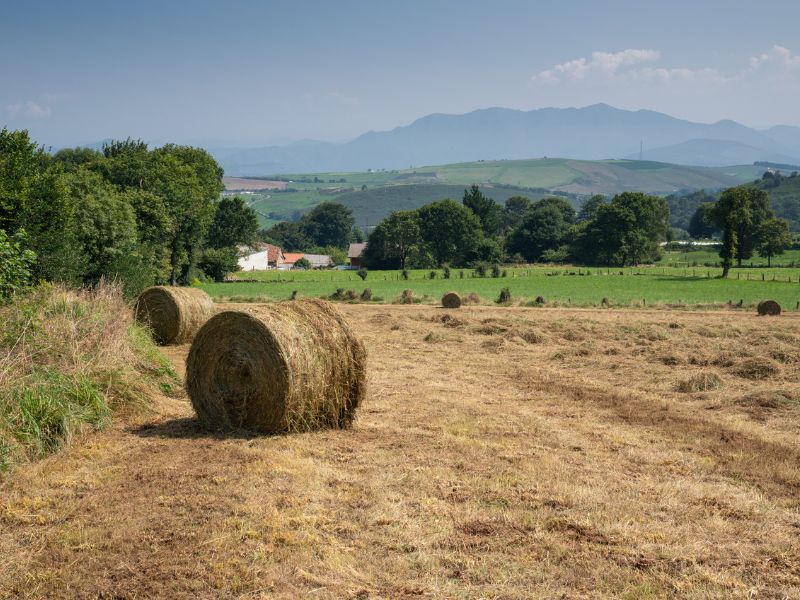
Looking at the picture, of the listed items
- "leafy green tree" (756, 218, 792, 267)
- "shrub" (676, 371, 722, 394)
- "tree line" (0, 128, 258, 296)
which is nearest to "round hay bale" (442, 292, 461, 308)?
"tree line" (0, 128, 258, 296)

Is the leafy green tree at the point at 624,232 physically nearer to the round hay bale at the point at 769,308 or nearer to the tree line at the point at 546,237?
the tree line at the point at 546,237

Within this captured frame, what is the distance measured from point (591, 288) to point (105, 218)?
31318 millimetres

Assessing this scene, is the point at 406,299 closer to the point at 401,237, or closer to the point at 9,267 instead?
the point at 9,267

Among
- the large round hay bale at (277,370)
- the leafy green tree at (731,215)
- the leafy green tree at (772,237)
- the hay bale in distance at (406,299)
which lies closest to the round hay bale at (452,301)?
the hay bale in distance at (406,299)

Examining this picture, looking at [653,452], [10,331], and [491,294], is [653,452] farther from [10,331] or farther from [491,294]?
[491,294]

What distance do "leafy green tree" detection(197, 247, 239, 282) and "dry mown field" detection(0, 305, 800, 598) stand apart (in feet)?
176

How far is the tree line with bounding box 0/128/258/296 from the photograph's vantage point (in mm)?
25484

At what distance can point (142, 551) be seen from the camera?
6766mm

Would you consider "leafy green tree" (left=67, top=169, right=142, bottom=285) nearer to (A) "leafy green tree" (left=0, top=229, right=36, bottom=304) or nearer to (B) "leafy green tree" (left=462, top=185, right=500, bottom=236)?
(A) "leafy green tree" (left=0, top=229, right=36, bottom=304)

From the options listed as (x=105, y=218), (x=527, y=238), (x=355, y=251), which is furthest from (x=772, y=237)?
(x=105, y=218)

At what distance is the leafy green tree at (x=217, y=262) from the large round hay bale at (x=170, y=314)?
44016 millimetres

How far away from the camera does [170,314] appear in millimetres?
21281

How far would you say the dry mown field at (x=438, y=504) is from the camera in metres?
6.33

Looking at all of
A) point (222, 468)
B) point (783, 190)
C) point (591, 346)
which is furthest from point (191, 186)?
point (783, 190)
